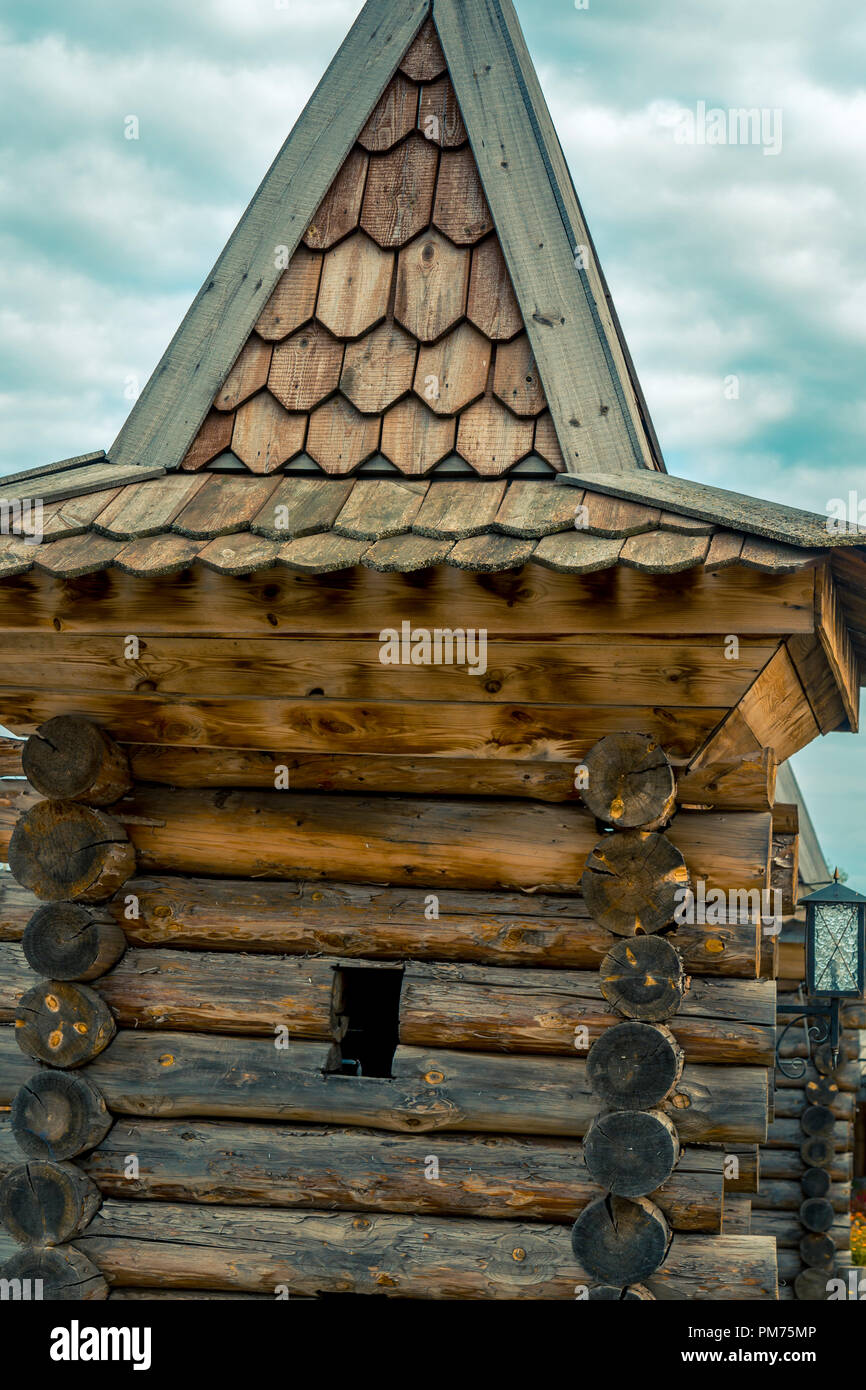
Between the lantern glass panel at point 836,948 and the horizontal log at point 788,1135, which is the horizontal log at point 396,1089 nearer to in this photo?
the lantern glass panel at point 836,948

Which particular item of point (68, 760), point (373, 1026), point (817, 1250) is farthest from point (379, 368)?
point (817, 1250)

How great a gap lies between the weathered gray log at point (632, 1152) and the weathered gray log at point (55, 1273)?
6.64ft

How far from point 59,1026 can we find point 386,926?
136 cm

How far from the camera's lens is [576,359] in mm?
4902

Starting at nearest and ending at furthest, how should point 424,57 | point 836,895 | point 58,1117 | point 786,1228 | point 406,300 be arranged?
point 58,1117 → point 406,300 → point 424,57 → point 836,895 → point 786,1228

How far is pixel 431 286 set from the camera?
512 cm

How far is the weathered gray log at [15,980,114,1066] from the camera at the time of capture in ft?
16.1

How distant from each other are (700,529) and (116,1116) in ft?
10.7

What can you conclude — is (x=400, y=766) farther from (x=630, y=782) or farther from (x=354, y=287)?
(x=354, y=287)

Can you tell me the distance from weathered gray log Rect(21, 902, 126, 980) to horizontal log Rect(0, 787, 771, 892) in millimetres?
271

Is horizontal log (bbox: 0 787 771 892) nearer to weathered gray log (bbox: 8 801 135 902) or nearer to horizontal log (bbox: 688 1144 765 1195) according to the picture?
weathered gray log (bbox: 8 801 135 902)

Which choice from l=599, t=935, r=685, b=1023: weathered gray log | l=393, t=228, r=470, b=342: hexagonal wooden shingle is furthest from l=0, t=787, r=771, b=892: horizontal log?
l=393, t=228, r=470, b=342: hexagonal wooden shingle

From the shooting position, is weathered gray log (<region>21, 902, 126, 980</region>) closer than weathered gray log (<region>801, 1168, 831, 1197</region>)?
Yes
